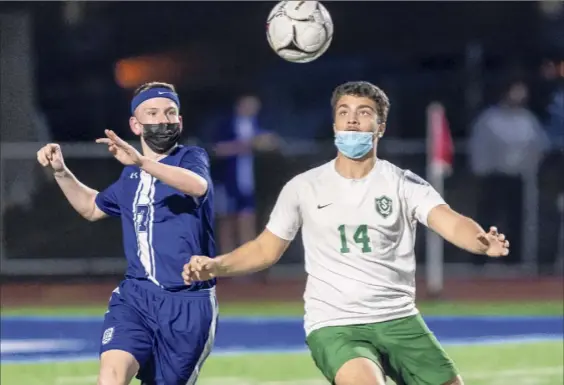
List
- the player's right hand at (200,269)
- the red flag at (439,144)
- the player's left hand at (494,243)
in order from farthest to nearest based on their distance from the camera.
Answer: the red flag at (439,144), the player's right hand at (200,269), the player's left hand at (494,243)

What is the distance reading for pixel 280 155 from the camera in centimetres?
1823

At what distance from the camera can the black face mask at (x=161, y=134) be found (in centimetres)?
827

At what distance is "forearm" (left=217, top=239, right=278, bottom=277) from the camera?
24.3ft

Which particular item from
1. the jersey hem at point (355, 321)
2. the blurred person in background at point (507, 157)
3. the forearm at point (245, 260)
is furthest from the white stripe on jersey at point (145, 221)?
the blurred person in background at point (507, 157)

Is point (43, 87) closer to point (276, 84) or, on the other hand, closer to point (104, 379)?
point (276, 84)

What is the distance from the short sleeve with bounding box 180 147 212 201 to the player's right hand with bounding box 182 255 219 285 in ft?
3.13

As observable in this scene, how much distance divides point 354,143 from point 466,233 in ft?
2.58

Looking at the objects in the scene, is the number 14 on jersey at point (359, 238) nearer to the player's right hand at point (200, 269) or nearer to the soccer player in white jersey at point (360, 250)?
the soccer player in white jersey at point (360, 250)

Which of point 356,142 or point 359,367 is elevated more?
point 356,142

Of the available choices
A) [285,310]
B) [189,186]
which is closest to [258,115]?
[285,310]

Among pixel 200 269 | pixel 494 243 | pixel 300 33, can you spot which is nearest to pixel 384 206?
pixel 494 243

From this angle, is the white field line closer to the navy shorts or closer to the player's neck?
the navy shorts

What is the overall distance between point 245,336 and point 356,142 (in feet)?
22.9

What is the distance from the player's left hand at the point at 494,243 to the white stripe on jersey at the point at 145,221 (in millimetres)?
2015
